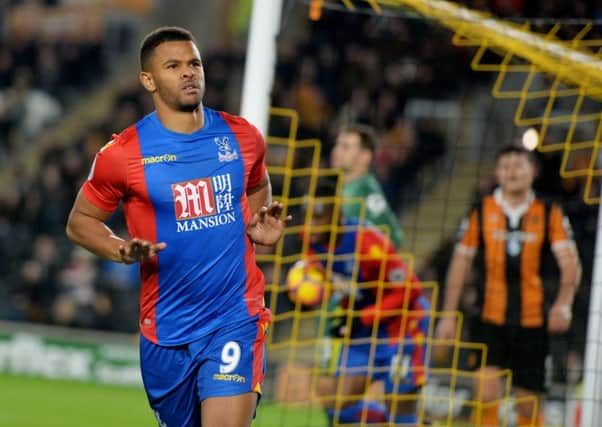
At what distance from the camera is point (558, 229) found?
8.09 m

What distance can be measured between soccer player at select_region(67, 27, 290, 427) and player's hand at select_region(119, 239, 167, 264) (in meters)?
0.37

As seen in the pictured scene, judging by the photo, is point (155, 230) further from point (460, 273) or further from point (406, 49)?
point (406, 49)

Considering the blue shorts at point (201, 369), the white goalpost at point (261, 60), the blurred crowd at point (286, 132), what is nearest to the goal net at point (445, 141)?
the blurred crowd at point (286, 132)

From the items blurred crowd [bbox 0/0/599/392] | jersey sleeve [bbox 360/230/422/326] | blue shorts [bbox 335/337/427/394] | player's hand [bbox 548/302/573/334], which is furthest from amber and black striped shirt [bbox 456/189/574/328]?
blurred crowd [bbox 0/0/599/392]

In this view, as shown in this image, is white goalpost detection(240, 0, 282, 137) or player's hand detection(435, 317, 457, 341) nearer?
white goalpost detection(240, 0, 282, 137)

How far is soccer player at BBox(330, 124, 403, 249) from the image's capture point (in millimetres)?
8703

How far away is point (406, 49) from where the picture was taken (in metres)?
14.6

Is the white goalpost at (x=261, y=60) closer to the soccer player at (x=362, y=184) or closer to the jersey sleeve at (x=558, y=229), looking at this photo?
the soccer player at (x=362, y=184)

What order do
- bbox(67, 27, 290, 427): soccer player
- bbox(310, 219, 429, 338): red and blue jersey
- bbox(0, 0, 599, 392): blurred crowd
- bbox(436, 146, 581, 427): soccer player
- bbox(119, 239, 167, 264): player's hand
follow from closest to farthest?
bbox(119, 239, 167, 264): player's hand
bbox(67, 27, 290, 427): soccer player
bbox(436, 146, 581, 427): soccer player
bbox(310, 219, 429, 338): red and blue jersey
bbox(0, 0, 599, 392): blurred crowd

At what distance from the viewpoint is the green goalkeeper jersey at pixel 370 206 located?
28.5 ft

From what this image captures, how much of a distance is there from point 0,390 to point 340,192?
17.5 ft

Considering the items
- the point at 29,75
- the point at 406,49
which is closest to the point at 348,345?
the point at 406,49

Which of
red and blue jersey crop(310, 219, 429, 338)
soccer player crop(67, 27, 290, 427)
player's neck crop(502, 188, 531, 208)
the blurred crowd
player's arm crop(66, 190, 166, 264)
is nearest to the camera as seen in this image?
player's arm crop(66, 190, 166, 264)

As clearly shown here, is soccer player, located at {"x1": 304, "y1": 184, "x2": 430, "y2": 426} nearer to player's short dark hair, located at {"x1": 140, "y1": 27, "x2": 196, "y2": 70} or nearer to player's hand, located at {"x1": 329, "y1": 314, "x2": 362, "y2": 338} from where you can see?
player's hand, located at {"x1": 329, "y1": 314, "x2": 362, "y2": 338}
